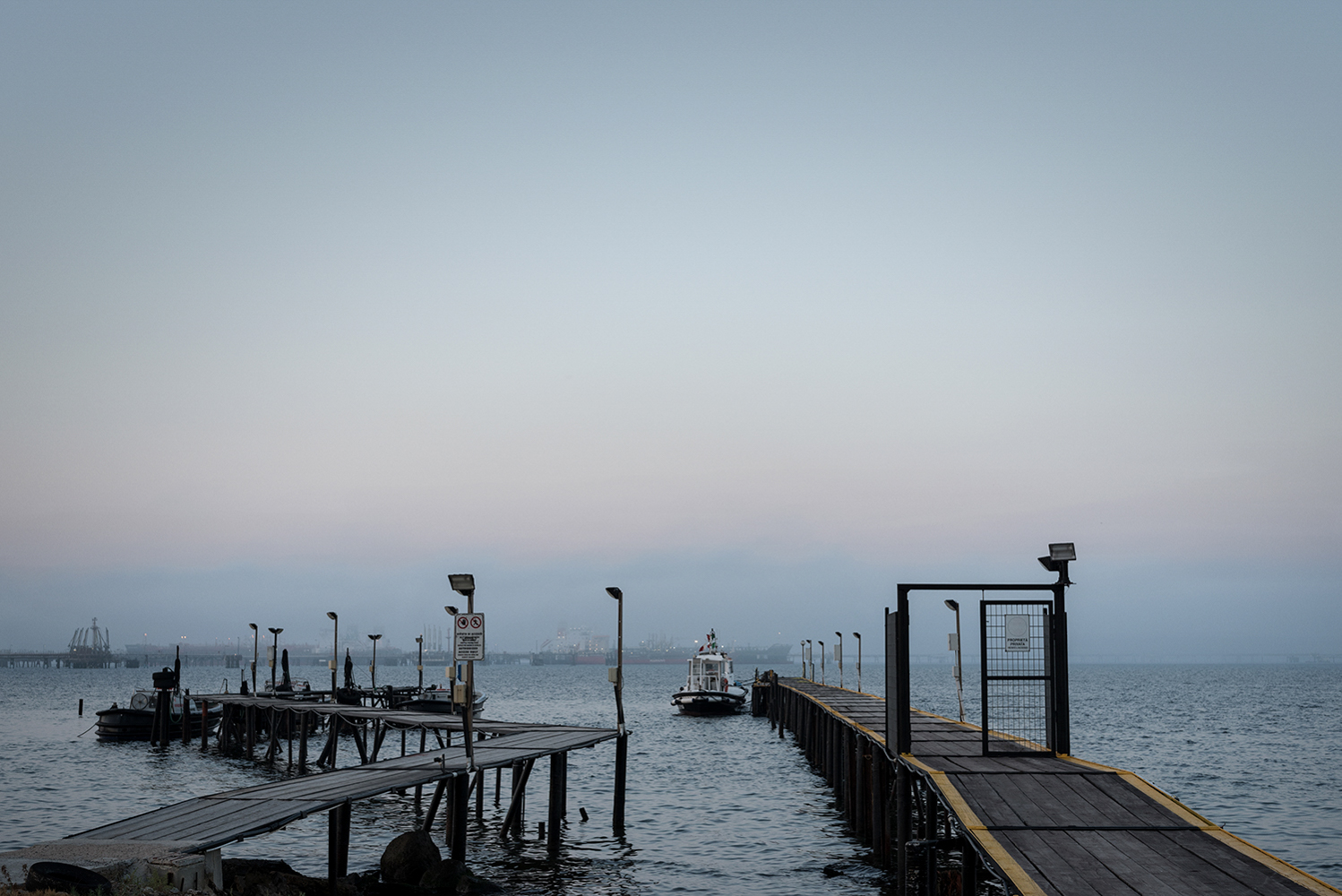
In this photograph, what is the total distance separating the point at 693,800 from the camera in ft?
120

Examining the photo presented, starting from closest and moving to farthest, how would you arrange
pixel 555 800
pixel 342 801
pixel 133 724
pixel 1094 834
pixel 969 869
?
pixel 1094 834
pixel 969 869
pixel 342 801
pixel 555 800
pixel 133 724

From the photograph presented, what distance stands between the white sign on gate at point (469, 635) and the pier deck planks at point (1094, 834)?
8519mm

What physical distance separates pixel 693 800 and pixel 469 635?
17.9m

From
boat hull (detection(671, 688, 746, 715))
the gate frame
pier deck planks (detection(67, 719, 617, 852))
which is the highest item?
the gate frame

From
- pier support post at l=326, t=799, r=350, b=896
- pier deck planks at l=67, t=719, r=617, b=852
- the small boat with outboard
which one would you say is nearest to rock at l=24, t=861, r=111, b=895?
pier deck planks at l=67, t=719, r=617, b=852

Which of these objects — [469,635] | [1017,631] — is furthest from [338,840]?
[1017,631]

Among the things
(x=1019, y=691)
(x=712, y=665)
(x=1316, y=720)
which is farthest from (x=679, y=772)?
(x=1316, y=720)

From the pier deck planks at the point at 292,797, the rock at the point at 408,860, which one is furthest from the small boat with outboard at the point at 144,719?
the rock at the point at 408,860

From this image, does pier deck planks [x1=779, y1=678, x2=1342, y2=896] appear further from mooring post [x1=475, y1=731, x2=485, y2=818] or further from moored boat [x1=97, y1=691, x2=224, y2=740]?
moored boat [x1=97, y1=691, x2=224, y2=740]

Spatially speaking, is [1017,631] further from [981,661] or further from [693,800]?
[693,800]

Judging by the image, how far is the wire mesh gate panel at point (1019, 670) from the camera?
1717 cm

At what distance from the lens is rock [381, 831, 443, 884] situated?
20719mm

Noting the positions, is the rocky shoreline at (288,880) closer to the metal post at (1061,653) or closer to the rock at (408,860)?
the rock at (408,860)

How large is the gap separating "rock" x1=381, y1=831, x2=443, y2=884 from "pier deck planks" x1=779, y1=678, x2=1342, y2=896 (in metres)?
9.71
